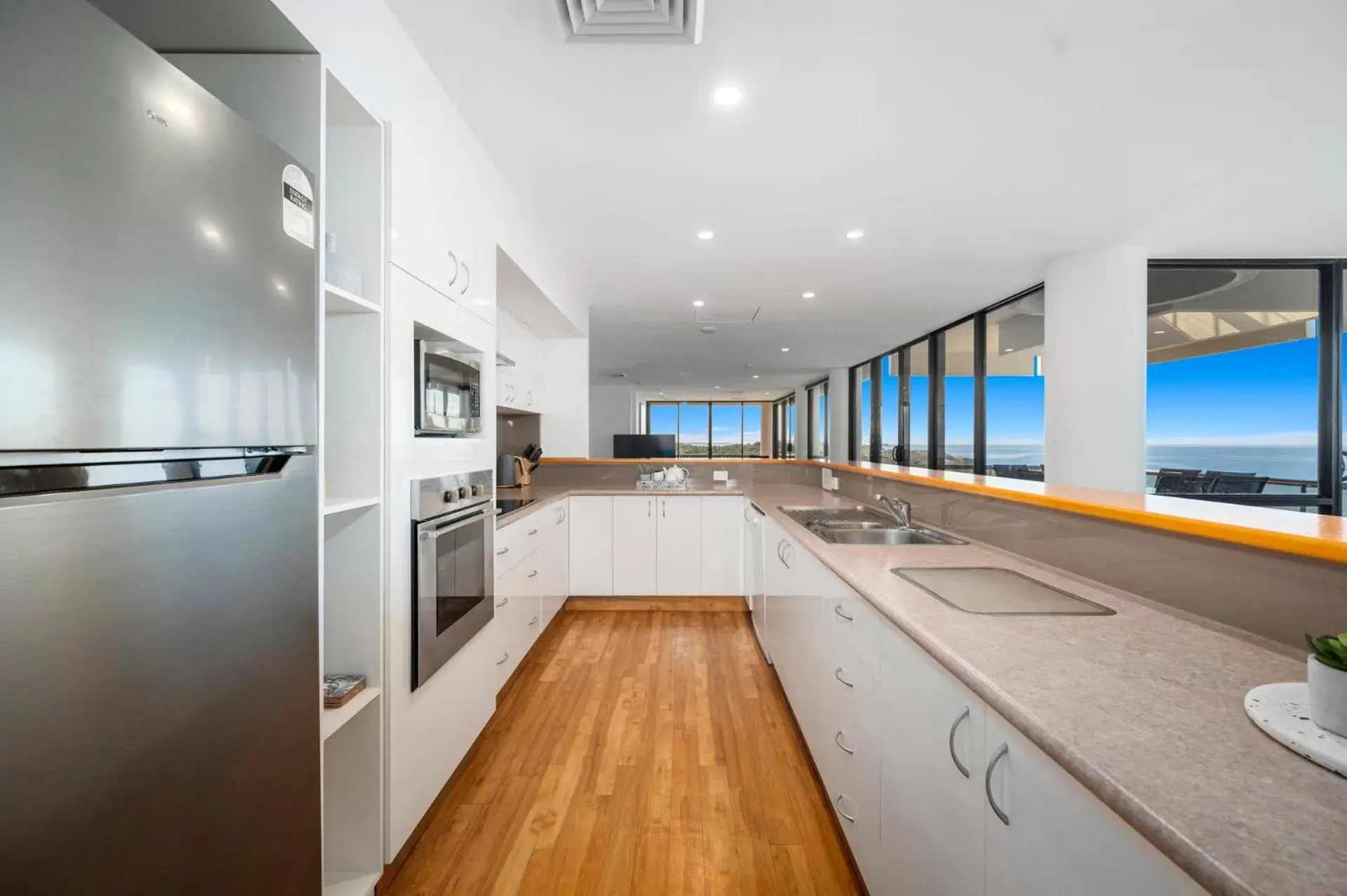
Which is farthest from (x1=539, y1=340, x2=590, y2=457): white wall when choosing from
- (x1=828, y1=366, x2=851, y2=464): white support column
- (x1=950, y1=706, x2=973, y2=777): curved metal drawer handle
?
(x1=828, y1=366, x2=851, y2=464): white support column

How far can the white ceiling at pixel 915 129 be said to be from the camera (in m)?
1.56

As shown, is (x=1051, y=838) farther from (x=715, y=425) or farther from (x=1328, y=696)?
(x=715, y=425)

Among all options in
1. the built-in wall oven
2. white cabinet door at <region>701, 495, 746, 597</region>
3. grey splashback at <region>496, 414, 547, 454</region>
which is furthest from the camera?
grey splashback at <region>496, 414, 547, 454</region>

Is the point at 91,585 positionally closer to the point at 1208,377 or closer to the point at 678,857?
the point at 678,857

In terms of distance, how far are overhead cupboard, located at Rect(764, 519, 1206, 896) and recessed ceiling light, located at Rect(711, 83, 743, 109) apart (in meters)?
1.65

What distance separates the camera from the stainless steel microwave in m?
1.59

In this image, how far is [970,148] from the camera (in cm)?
220

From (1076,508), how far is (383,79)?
7.22 feet

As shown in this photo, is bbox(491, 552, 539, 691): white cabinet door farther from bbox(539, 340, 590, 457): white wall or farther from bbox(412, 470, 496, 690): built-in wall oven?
bbox(539, 340, 590, 457): white wall

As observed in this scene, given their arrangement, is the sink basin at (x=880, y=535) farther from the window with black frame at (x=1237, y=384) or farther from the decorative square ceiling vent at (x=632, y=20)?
the window with black frame at (x=1237, y=384)

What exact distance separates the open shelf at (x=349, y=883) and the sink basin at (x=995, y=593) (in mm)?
1585

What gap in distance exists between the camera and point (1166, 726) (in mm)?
680

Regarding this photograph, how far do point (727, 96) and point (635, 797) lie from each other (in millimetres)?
2464

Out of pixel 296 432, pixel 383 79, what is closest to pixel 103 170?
pixel 296 432
